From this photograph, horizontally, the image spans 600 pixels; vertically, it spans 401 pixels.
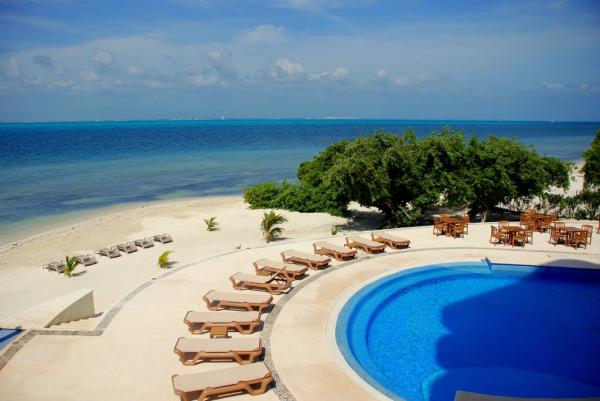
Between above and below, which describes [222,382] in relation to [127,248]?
above

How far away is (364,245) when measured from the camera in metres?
15.2

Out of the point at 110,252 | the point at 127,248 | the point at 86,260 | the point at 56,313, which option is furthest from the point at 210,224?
the point at 56,313

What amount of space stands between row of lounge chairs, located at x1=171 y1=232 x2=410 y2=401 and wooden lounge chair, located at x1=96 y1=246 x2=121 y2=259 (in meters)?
7.18

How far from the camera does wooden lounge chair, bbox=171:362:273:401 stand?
7105mm

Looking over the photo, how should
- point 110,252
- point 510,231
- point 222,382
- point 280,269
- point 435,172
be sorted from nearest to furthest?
point 222,382 < point 280,269 < point 510,231 < point 110,252 < point 435,172

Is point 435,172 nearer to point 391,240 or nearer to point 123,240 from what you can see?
point 391,240

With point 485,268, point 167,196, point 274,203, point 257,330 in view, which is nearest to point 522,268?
point 485,268

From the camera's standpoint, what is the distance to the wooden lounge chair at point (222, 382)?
7105mm

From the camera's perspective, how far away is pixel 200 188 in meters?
36.9

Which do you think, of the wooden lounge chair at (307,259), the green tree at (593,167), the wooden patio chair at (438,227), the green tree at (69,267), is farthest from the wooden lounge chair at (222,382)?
the green tree at (593,167)

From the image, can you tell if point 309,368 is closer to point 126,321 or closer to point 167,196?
point 126,321

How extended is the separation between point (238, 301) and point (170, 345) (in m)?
2.00

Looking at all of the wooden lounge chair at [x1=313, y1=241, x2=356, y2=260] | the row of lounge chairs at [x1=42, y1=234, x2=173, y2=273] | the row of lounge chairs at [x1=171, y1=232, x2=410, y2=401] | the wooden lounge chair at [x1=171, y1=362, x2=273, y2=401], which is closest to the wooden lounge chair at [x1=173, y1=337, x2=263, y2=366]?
the row of lounge chairs at [x1=171, y1=232, x2=410, y2=401]

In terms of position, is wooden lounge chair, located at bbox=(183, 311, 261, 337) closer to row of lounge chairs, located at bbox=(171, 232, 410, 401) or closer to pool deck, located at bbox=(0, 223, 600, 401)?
row of lounge chairs, located at bbox=(171, 232, 410, 401)
